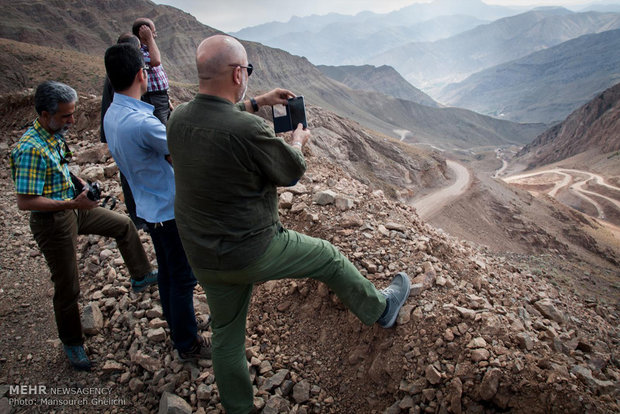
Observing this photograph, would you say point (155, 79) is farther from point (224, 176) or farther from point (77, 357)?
point (77, 357)

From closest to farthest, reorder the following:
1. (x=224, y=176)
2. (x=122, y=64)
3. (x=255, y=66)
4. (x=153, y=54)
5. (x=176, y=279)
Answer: (x=224, y=176) → (x=122, y=64) → (x=176, y=279) → (x=153, y=54) → (x=255, y=66)

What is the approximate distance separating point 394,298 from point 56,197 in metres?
3.09

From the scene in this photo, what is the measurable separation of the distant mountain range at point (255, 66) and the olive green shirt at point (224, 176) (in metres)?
29.2

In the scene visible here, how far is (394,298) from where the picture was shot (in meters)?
3.09

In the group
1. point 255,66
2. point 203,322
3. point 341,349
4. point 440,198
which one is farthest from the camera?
point 255,66

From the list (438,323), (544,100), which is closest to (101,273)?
(438,323)

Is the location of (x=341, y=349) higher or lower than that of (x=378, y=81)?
lower

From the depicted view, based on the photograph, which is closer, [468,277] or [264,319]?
[264,319]

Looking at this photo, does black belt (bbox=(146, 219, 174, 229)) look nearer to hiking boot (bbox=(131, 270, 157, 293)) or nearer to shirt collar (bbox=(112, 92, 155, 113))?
shirt collar (bbox=(112, 92, 155, 113))

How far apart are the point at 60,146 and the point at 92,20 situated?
69.5 metres

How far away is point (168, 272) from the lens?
2881 mm

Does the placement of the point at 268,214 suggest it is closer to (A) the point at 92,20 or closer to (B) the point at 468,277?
(B) the point at 468,277

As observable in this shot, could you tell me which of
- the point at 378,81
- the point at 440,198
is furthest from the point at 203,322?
the point at 378,81

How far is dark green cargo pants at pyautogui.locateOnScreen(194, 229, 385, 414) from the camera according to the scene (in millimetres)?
2197
